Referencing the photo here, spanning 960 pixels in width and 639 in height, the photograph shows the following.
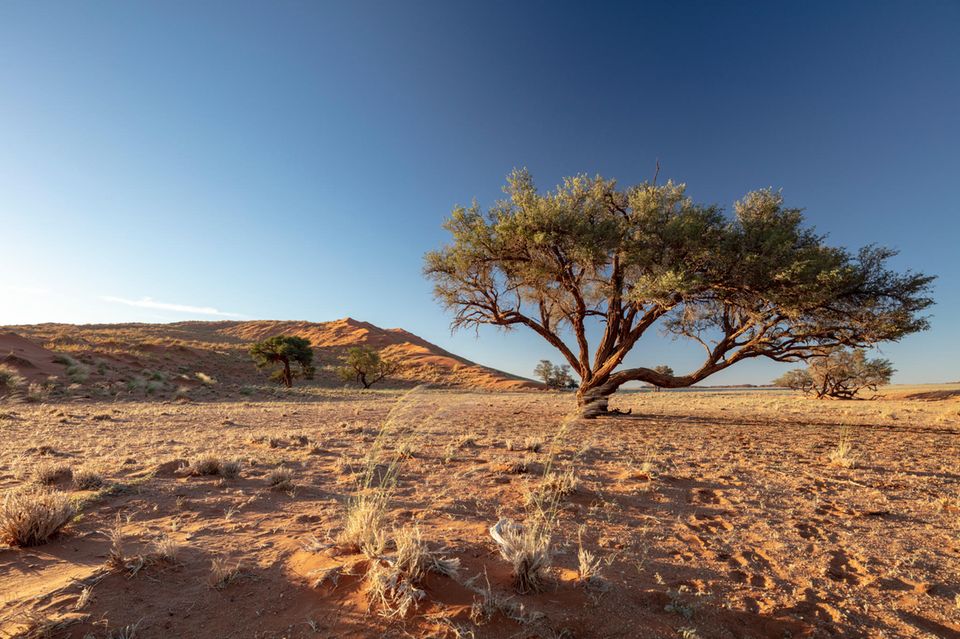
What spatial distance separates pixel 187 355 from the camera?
39.8 m

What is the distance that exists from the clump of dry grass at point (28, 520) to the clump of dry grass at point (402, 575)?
9.56 ft

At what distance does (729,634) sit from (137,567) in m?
4.02

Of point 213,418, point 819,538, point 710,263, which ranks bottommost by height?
point 213,418

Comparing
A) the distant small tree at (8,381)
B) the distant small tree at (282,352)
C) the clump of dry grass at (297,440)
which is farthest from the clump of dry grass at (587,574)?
the distant small tree at (282,352)

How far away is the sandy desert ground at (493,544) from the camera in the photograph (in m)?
2.30

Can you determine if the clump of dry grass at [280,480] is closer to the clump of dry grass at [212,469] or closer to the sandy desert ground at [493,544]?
the sandy desert ground at [493,544]

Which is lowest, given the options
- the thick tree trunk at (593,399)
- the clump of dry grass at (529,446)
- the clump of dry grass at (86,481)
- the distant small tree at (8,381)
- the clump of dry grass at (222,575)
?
the distant small tree at (8,381)

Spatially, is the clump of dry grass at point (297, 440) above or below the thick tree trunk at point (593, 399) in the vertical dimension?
below

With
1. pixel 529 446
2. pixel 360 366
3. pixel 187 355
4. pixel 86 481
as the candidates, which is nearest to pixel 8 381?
pixel 86 481

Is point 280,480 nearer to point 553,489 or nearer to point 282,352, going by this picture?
point 553,489

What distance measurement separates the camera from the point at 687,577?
117 inches

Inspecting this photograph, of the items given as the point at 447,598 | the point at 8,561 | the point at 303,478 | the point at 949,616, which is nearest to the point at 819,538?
the point at 949,616

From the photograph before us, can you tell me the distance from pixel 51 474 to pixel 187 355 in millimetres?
42972

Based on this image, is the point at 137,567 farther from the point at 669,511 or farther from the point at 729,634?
the point at 669,511
